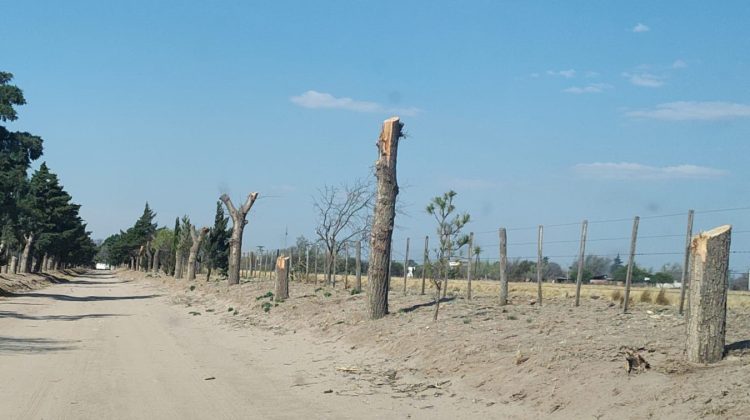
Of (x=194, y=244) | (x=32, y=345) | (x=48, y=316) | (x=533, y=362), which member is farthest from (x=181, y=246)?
(x=533, y=362)

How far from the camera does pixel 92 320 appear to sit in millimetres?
22953

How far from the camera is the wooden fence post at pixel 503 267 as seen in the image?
17812mm

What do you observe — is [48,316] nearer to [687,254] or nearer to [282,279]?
[282,279]

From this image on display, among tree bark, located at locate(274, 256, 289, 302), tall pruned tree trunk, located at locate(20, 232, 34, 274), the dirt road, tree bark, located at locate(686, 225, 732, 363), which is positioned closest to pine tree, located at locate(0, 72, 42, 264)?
the dirt road

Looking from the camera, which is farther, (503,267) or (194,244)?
(194,244)

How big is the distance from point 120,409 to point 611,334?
702cm

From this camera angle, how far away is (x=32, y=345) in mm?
15672

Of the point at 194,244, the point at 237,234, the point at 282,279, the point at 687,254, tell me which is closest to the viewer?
the point at 687,254

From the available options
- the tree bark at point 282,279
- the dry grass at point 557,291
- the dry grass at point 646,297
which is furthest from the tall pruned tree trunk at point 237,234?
the dry grass at point 646,297

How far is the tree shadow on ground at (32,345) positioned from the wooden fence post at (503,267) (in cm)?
974

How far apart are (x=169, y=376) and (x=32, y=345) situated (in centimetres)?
550

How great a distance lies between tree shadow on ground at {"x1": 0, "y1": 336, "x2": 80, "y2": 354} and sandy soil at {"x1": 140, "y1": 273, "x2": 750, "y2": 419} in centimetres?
527

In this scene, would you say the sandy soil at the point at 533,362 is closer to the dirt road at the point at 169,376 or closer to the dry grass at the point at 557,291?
the dirt road at the point at 169,376

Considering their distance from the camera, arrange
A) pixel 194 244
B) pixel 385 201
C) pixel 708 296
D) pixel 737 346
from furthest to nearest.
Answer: pixel 194 244 < pixel 385 201 < pixel 737 346 < pixel 708 296
